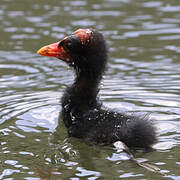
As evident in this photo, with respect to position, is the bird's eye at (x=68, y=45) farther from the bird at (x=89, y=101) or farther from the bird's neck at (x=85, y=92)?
the bird's neck at (x=85, y=92)

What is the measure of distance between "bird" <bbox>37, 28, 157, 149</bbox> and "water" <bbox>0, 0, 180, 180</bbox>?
183 millimetres

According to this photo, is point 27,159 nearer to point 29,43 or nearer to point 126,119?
point 126,119

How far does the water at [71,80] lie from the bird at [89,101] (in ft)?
0.60

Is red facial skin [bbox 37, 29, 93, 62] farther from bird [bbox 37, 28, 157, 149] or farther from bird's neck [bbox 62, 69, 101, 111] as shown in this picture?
bird's neck [bbox 62, 69, 101, 111]

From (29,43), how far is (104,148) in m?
6.58

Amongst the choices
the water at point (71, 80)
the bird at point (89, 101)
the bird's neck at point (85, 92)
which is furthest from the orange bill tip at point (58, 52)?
the water at point (71, 80)

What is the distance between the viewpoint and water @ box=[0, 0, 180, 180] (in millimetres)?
6711

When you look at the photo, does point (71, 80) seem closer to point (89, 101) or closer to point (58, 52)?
point (58, 52)

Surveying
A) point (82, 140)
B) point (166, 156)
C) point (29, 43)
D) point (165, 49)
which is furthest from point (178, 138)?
point (29, 43)

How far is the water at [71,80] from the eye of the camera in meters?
6.71

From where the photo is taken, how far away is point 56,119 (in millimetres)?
8406

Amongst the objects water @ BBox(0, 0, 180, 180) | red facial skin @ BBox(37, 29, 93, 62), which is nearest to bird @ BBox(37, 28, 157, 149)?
red facial skin @ BBox(37, 29, 93, 62)

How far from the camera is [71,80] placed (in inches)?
428

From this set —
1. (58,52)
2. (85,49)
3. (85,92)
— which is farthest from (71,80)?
(85,49)
